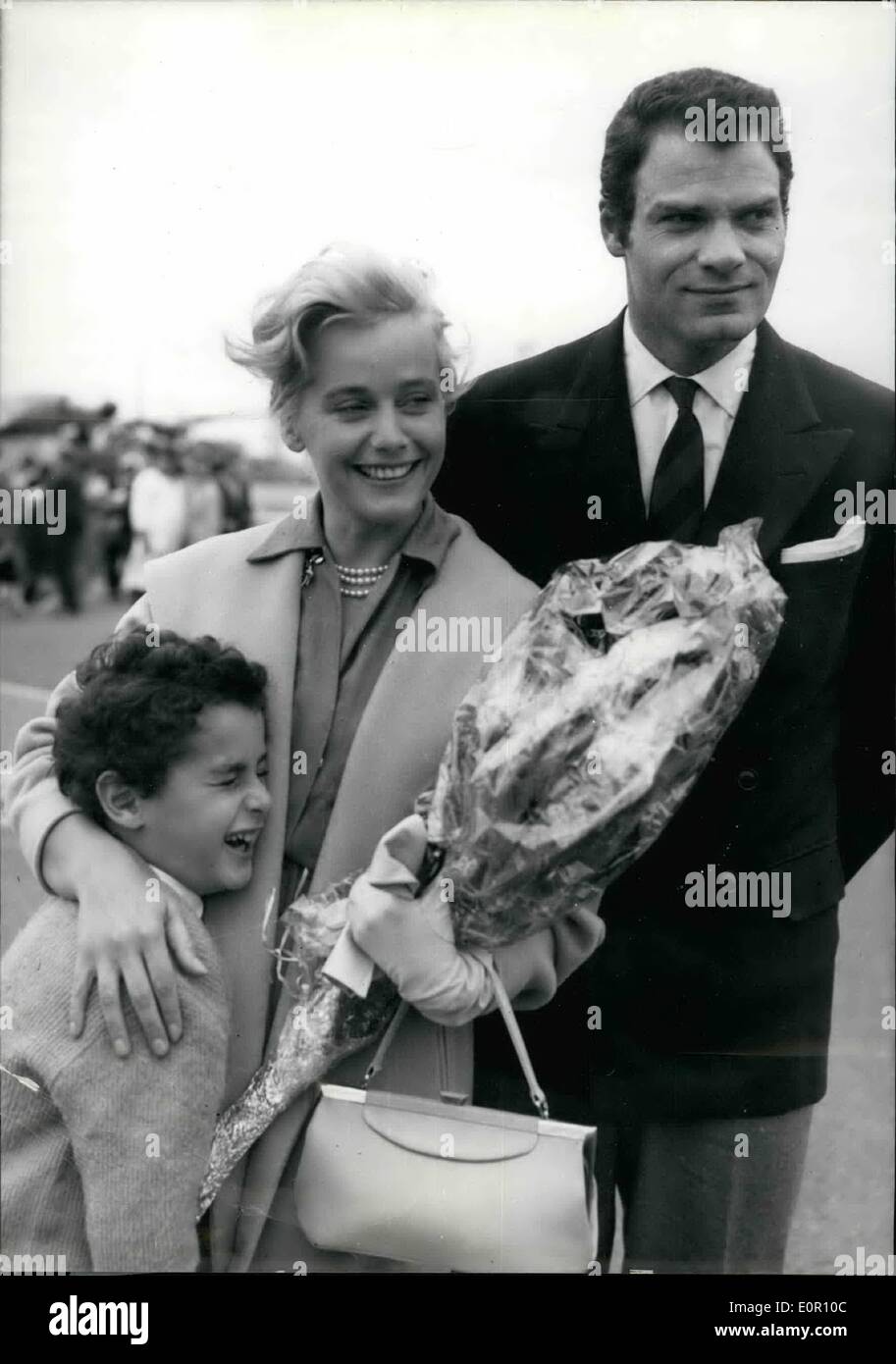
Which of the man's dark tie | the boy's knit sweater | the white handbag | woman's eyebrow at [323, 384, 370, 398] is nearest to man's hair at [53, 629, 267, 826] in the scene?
the boy's knit sweater

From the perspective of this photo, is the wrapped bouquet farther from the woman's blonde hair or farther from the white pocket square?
the woman's blonde hair

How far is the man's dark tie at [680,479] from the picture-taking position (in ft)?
8.27

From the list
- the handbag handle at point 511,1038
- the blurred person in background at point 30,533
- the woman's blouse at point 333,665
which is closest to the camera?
the handbag handle at point 511,1038

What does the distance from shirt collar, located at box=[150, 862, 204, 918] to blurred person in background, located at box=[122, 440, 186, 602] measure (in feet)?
1.60

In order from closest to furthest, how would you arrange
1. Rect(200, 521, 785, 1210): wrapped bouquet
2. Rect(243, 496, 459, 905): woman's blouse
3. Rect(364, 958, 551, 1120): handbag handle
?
Rect(200, 521, 785, 1210): wrapped bouquet
Rect(364, 958, 551, 1120): handbag handle
Rect(243, 496, 459, 905): woman's blouse

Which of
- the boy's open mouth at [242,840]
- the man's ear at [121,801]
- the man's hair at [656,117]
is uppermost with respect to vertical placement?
the man's hair at [656,117]

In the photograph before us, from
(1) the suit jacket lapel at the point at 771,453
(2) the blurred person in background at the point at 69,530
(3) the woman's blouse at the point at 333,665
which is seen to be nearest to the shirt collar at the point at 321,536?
(3) the woman's blouse at the point at 333,665

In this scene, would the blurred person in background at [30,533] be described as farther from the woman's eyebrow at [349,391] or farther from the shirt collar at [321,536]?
the woman's eyebrow at [349,391]

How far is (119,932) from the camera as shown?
236 cm

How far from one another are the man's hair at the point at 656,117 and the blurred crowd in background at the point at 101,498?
0.77m

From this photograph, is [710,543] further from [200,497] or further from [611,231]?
[200,497]

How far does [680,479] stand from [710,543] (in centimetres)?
12

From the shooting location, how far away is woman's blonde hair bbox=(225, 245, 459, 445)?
244cm
